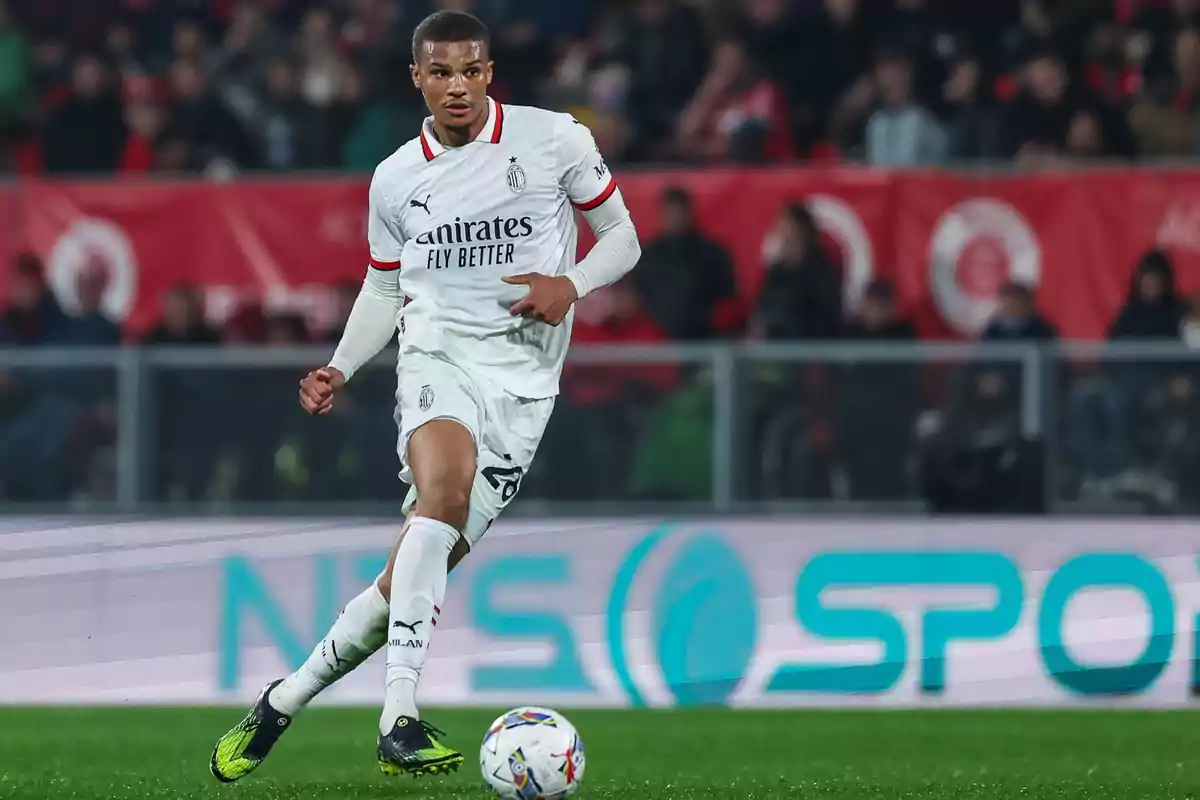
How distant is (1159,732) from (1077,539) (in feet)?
5.12

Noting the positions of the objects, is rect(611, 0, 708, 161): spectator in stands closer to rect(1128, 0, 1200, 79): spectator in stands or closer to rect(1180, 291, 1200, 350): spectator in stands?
rect(1128, 0, 1200, 79): spectator in stands

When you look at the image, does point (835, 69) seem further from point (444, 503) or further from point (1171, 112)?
point (444, 503)

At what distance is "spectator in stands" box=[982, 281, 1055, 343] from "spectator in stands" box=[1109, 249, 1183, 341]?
1.49 ft

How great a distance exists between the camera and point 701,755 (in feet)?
25.9

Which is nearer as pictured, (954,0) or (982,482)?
(982,482)

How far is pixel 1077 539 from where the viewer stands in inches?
398

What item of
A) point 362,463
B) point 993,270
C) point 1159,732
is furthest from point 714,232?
point 1159,732

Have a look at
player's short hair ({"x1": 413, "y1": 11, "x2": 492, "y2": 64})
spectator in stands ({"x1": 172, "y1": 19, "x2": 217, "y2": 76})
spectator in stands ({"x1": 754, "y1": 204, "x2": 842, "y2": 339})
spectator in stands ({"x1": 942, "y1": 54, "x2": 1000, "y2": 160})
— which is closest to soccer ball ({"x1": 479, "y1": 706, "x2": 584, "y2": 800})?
player's short hair ({"x1": 413, "y1": 11, "x2": 492, "y2": 64})

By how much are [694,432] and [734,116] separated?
12.7 feet

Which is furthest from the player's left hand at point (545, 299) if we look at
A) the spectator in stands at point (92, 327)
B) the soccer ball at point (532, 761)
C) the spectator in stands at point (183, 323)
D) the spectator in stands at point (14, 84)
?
the spectator in stands at point (14, 84)

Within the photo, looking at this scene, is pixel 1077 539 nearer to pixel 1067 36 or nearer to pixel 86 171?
pixel 1067 36

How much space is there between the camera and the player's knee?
244 inches

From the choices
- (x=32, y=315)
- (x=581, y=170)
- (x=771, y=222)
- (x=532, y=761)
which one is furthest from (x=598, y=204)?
(x=32, y=315)

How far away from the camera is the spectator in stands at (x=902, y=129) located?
1319cm
